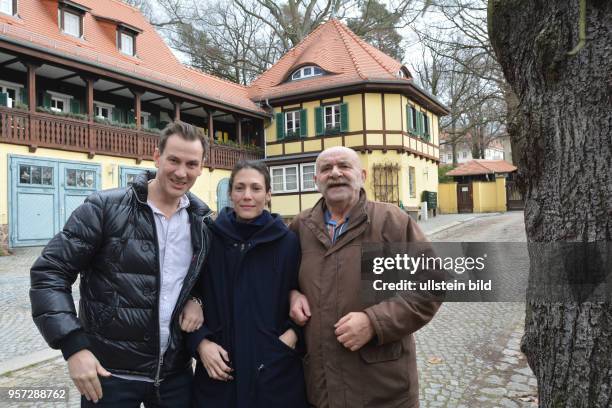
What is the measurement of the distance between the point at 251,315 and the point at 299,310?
0.21m

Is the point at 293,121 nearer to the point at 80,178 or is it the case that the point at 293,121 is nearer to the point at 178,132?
the point at 80,178

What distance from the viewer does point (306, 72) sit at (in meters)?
22.7

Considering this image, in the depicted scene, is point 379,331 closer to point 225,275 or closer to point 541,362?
point 541,362

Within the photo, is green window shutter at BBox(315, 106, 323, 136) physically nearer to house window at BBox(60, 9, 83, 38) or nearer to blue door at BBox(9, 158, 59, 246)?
house window at BBox(60, 9, 83, 38)

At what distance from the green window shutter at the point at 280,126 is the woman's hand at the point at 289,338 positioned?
2059cm

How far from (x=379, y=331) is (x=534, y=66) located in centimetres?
113

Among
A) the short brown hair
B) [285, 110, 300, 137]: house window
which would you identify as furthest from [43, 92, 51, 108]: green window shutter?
the short brown hair

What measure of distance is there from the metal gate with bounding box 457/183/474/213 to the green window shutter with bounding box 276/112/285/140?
512 inches

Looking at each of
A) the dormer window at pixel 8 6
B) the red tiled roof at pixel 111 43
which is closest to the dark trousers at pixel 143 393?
the red tiled roof at pixel 111 43

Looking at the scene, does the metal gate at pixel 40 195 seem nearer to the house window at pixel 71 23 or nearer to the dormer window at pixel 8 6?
the dormer window at pixel 8 6

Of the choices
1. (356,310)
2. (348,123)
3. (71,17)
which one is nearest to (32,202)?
(71,17)

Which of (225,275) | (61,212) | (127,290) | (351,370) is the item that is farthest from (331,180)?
(61,212)

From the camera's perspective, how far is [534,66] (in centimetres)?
158

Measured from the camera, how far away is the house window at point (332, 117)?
2108 centimetres
